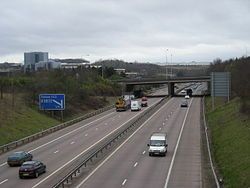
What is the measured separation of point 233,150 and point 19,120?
1425 inches

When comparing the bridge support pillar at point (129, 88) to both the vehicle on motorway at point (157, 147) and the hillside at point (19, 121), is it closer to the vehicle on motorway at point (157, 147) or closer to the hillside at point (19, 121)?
the hillside at point (19, 121)

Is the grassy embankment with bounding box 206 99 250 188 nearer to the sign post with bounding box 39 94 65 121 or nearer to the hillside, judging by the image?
the hillside

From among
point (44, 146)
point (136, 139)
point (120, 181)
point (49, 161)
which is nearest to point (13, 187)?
point (120, 181)

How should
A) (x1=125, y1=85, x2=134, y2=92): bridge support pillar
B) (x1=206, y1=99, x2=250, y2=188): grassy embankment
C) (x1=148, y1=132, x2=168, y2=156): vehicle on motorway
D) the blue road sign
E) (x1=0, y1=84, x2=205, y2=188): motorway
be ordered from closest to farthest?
(x1=206, y1=99, x2=250, y2=188): grassy embankment
(x1=0, y1=84, x2=205, y2=188): motorway
(x1=148, y1=132, x2=168, y2=156): vehicle on motorway
the blue road sign
(x1=125, y1=85, x2=134, y2=92): bridge support pillar

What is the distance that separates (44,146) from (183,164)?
58.0 ft

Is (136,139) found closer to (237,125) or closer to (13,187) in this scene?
(237,125)

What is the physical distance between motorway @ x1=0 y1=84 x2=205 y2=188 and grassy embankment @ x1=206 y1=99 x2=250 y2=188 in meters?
1.81

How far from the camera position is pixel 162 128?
70438 millimetres

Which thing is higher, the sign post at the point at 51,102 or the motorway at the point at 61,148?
the sign post at the point at 51,102

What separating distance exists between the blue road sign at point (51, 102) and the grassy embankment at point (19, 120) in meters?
1.97

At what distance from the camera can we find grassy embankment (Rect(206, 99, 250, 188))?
1332 inches

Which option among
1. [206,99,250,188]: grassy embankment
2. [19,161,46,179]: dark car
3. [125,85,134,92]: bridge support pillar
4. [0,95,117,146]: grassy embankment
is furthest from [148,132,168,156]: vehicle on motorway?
[125,85,134,92]: bridge support pillar

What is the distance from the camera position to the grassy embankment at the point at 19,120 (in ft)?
206

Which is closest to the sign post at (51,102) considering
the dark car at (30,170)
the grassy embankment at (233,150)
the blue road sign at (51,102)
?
the blue road sign at (51,102)
